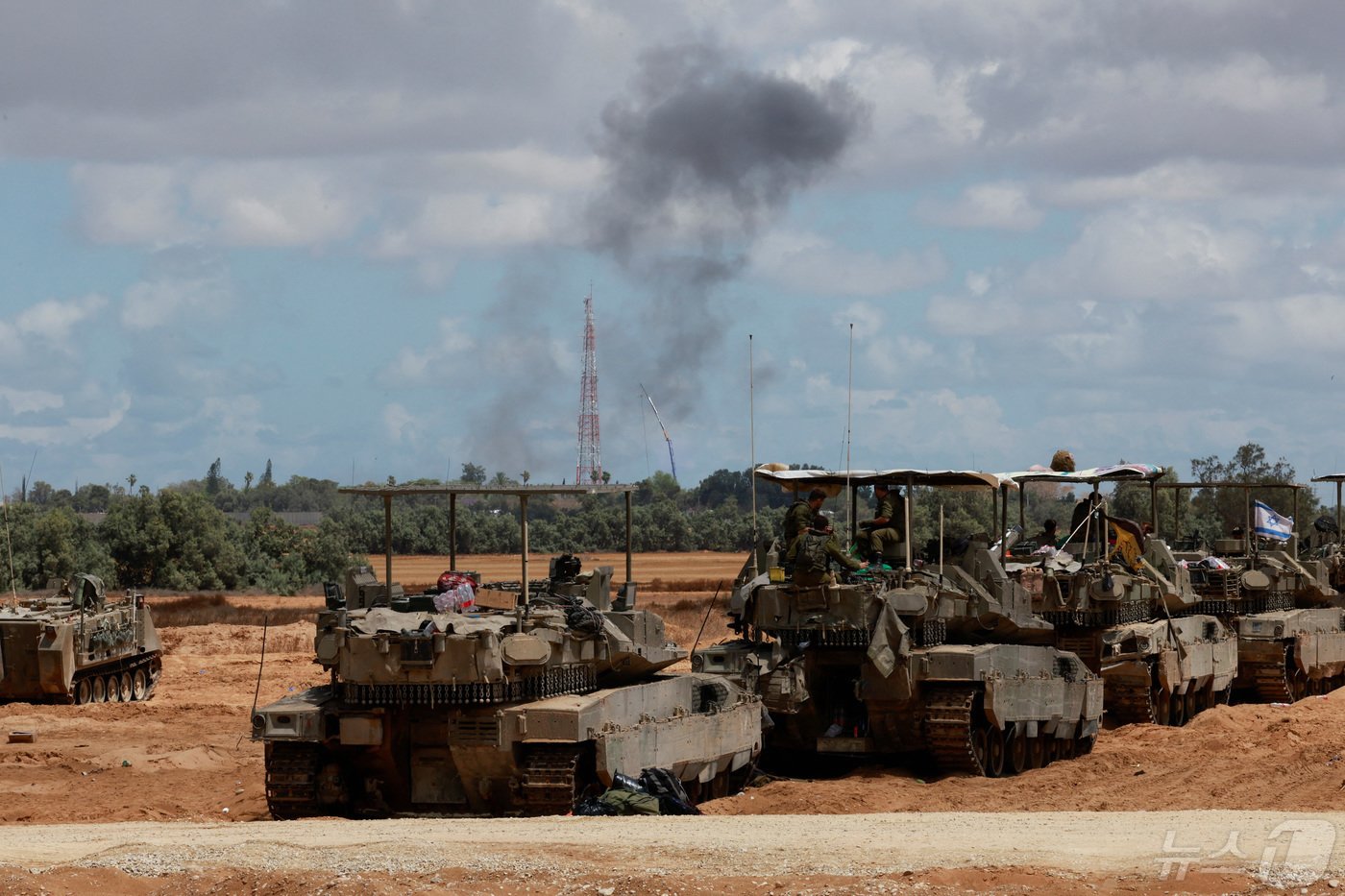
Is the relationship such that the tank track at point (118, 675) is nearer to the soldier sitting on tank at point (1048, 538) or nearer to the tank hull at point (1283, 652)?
the soldier sitting on tank at point (1048, 538)

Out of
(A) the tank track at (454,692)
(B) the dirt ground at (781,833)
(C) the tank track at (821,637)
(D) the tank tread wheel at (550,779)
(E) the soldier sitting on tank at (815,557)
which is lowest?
(B) the dirt ground at (781,833)

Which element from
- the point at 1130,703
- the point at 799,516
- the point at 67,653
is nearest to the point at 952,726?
the point at 799,516

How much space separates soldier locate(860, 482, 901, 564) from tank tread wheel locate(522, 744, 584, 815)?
26.0 ft

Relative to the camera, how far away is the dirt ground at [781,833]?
47.3 feet

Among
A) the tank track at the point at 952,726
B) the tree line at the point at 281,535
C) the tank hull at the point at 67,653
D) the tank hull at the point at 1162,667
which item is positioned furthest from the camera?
the tree line at the point at 281,535

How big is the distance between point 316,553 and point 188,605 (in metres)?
16.7

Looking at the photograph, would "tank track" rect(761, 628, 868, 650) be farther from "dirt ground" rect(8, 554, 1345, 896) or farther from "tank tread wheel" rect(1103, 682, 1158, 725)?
"tank tread wheel" rect(1103, 682, 1158, 725)

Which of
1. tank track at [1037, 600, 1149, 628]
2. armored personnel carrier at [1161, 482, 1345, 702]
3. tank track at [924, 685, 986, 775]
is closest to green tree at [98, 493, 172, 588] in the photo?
armored personnel carrier at [1161, 482, 1345, 702]

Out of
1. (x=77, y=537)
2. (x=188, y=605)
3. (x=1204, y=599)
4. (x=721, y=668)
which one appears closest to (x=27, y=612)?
(x=721, y=668)

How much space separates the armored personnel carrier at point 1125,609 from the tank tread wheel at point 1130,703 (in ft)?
0.05

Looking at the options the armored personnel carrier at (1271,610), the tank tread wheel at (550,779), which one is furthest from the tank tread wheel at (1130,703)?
the tank tread wheel at (550,779)

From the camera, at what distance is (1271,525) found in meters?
37.5

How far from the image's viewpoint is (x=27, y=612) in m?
34.4

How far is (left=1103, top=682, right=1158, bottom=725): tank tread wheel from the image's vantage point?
28.6 metres
